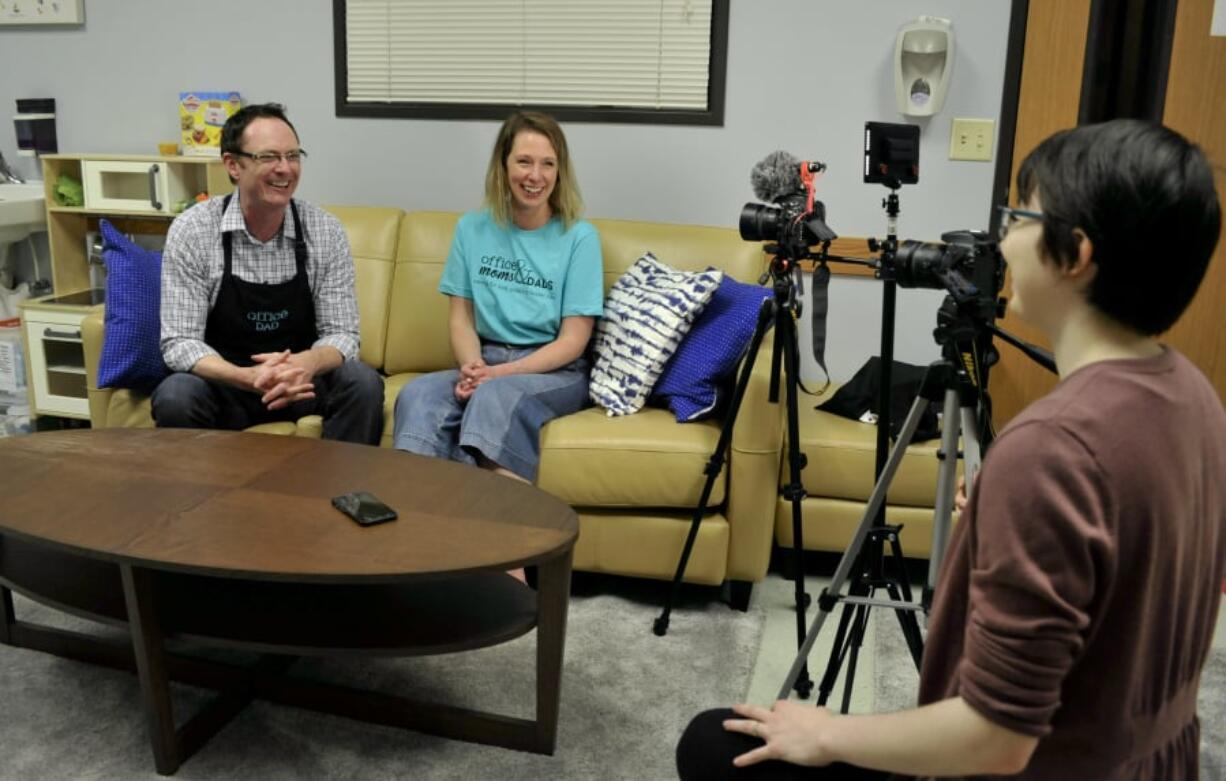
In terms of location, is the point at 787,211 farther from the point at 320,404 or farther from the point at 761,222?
the point at 320,404

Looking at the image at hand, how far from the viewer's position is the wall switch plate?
9.82 ft

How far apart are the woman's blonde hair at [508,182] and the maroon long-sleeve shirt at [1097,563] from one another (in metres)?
2.03

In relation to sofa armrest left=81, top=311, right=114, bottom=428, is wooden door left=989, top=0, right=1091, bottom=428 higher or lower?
higher

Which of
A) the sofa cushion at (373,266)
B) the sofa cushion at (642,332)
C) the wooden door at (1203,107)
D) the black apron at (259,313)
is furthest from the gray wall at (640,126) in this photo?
the black apron at (259,313)

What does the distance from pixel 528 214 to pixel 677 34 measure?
788mm

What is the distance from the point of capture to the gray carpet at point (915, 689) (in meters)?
1.98

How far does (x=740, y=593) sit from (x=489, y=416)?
2.34ft

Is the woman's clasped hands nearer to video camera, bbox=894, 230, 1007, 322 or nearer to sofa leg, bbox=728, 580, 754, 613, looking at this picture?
sofa leg, bbox=728, 580, 754, 613

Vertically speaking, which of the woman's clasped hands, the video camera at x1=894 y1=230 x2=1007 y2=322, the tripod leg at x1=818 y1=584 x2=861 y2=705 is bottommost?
the tripod leg at x1=818 y1=584 x2=861 y2=705

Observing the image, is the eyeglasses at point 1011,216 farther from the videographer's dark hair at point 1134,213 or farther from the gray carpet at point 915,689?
the gray carpet at point 915,689

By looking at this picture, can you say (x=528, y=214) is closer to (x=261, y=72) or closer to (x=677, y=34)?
(x=677, y=34)

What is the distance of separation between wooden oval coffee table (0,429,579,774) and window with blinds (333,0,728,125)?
1543 millimetres

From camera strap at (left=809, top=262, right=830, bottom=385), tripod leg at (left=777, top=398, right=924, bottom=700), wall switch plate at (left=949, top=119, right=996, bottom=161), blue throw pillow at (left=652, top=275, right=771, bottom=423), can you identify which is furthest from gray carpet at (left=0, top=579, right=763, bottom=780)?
wall switch plate at (left=949, top=119, right=996, bottom=161)

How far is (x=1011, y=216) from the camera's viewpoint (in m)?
0.92
